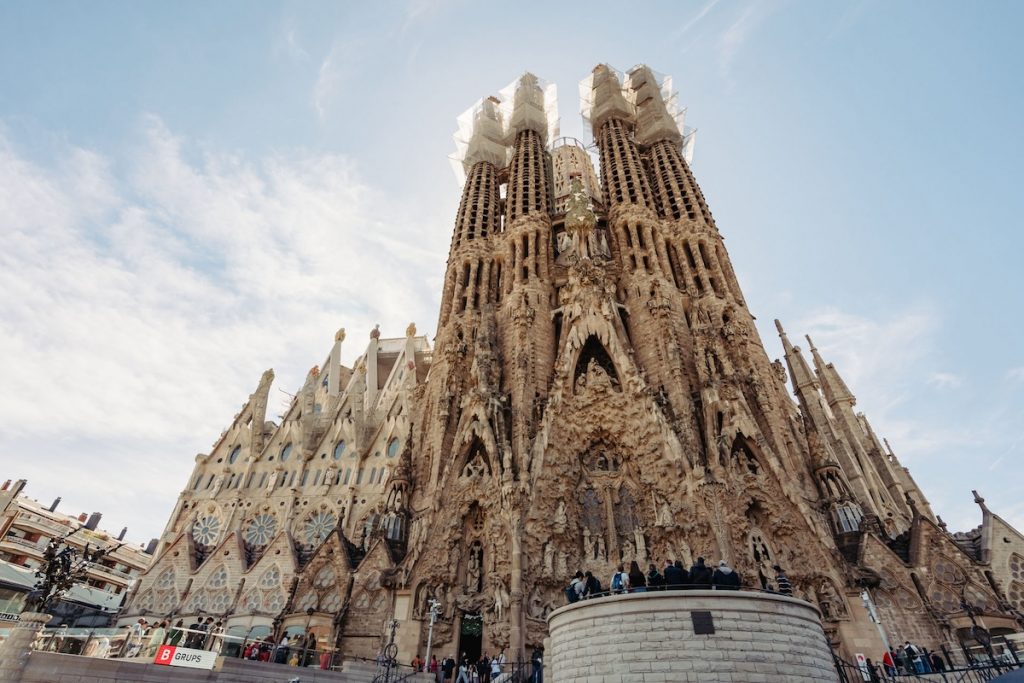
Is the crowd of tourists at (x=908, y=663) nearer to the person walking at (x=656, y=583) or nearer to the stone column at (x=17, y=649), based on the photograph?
the person walking at (x=656, y=583)

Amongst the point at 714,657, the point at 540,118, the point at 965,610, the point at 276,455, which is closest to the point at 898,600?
the point at 965,610

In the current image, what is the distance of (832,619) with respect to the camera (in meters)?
17.2

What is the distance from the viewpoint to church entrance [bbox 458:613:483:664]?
64.7ft

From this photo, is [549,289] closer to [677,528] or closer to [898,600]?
[677,528]

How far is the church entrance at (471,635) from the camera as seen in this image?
19734 millimetres

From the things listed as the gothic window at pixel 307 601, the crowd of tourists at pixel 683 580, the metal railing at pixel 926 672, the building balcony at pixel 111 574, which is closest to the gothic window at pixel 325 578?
the gothic window at pixel 307 601

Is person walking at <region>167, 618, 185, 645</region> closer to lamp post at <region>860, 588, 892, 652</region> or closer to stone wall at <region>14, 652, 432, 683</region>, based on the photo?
stone wall at <region>14, 652, 432, 683</region>

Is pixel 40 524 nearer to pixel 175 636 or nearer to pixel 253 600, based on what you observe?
pixel 253 600

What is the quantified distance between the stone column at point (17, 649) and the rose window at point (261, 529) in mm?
20069

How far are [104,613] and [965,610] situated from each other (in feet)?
126

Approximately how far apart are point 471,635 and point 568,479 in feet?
21.4

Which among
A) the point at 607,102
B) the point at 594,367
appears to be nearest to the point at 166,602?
the point at 594,367

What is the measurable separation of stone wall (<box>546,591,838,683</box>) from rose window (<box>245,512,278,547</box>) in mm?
24437

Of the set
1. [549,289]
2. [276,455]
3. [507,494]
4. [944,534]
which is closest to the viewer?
[944,534]
